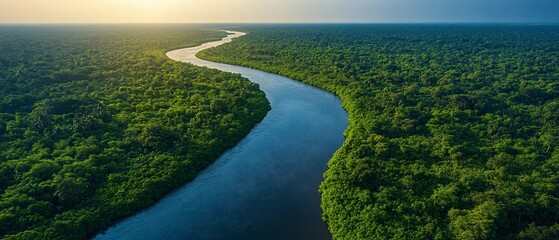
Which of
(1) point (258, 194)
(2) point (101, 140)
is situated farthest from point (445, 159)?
(2) point (101, 140)

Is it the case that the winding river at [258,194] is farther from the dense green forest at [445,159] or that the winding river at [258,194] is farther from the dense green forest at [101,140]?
the dense green forest at [445,159]

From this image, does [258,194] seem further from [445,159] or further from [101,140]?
[101,140]

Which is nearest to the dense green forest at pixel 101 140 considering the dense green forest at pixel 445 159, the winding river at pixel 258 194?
the winding river at pixel 258 194

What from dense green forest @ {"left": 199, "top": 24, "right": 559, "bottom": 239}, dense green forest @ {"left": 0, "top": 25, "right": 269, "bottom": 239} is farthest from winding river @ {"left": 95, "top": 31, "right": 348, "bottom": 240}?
dense green forest @ {"left": 199, "top": 24, "right": 559, "bottom": 239}

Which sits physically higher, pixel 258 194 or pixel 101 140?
pixel 101 140

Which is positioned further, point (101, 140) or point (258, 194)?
point (101, 140)
